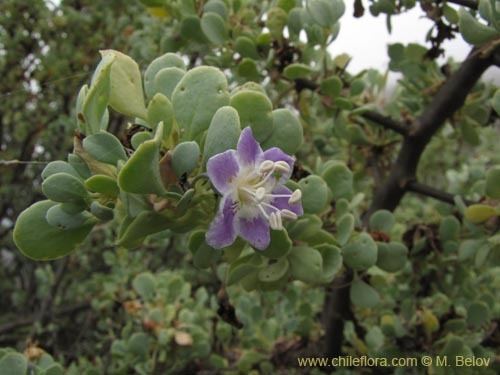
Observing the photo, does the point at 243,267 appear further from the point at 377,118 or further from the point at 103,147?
the point at 377,118

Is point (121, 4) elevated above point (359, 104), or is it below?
above

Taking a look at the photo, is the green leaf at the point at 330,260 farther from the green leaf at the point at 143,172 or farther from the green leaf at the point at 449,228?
the green leaf at the point at 449,228

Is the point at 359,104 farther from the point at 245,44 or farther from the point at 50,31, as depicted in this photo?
the point at 50,31

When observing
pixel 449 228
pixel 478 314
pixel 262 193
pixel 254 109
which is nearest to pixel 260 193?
pixel 262 193

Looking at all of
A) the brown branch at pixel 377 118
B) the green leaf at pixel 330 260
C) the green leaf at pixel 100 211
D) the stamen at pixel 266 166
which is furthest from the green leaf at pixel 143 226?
the brown branch at pixel 377 118

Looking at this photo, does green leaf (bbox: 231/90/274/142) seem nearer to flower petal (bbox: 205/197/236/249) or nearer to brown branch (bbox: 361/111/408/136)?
flower petal (bbox: 205/197/236/249)

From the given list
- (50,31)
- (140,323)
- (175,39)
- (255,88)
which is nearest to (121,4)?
(50,31)
